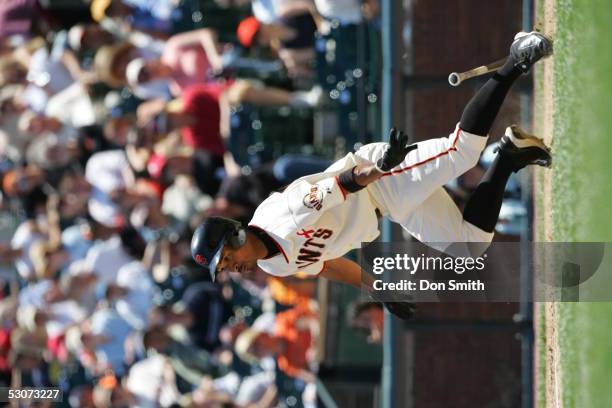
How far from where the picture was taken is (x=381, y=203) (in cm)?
469

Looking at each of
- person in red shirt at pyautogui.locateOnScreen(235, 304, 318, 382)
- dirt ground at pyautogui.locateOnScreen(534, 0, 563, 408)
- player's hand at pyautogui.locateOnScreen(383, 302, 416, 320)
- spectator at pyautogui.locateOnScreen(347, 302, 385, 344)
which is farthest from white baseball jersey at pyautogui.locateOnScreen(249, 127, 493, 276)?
person in red shirt at pyautogui.locateOnScreen(235, 304, 318, 382)

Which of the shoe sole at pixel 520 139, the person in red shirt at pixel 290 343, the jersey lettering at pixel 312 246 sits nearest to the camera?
the jersey lettering at pixel 312 246

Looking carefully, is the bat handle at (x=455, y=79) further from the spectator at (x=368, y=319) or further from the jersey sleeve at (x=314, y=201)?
the spectator at (x=368, y=319)

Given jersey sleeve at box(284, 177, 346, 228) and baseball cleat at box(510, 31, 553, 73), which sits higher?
baseball cleat at box(510, 31, 553, 73)

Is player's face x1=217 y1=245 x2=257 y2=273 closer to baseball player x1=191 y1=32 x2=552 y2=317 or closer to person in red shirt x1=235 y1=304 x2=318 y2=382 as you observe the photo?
baseball player x1=191 y1=32 x2=552 y2=317

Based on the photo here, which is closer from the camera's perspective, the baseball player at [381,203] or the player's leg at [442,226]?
the baseball player at [381,203]

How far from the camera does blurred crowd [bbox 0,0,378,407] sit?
22.1 feet

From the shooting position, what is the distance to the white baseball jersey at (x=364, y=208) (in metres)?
4.30

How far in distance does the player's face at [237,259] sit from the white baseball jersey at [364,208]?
17 centimetres

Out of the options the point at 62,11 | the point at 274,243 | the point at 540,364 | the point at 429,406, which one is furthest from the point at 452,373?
the point at 62,11

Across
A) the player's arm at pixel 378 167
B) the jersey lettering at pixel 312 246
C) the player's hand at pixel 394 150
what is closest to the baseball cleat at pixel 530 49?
the player's arm at pixel 378 167

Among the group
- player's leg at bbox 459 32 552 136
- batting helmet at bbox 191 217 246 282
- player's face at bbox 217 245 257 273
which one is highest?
player's leg at bbox 459 32 552 136

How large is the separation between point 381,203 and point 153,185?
3142 millimetres

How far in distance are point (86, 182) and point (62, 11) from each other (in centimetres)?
173
